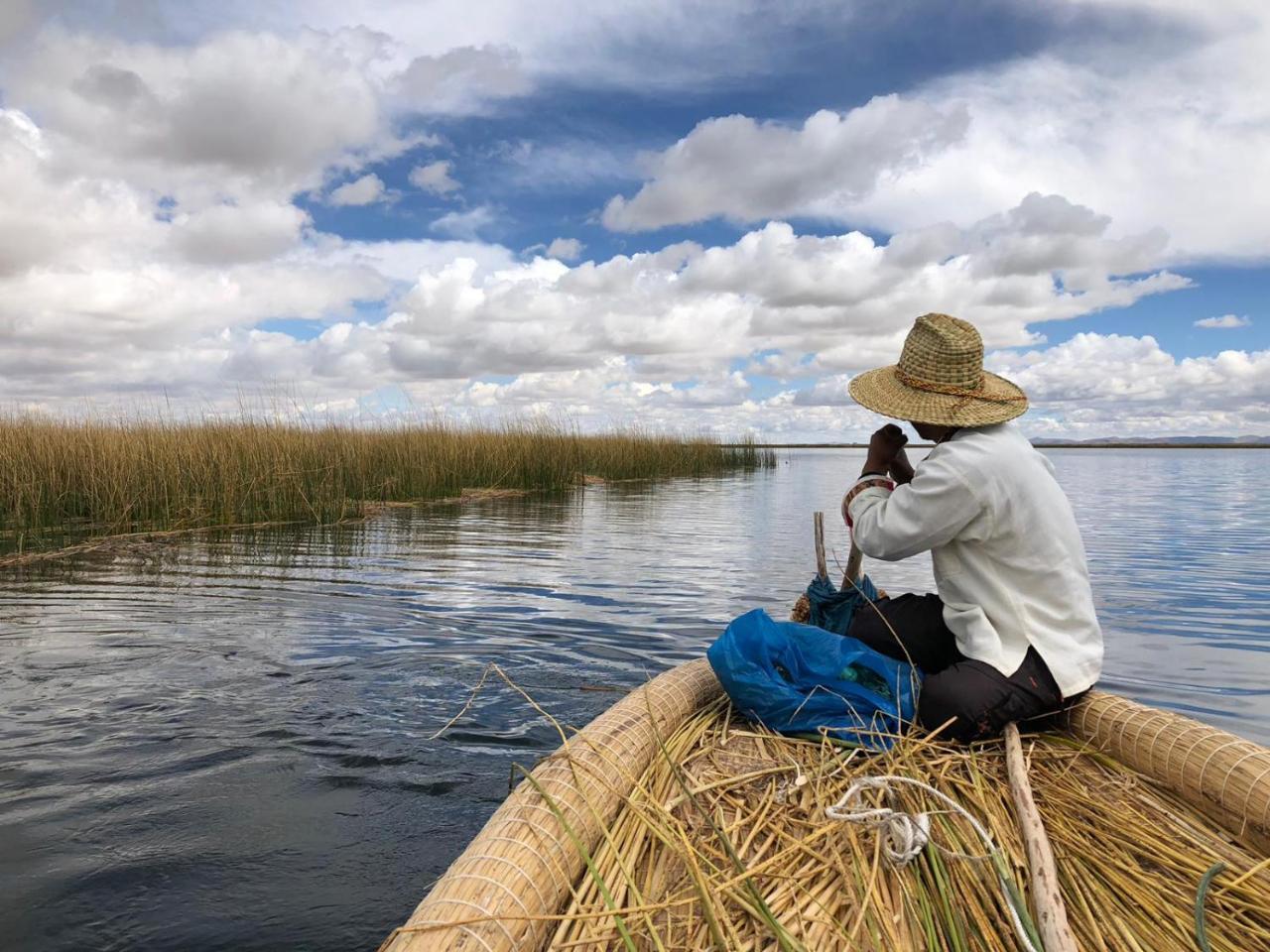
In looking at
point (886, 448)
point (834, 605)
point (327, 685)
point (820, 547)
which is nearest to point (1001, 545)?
point (886, 448)

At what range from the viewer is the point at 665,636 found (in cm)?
559

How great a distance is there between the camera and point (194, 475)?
10039 millimetres

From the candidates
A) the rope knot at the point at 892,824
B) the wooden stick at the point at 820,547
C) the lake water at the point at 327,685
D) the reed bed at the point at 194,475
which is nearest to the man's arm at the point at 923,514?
the rope knot at the point at 892,824

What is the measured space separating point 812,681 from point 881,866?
0.76 meters

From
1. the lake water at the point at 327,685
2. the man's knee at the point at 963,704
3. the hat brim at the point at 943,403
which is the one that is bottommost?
the lake water at the point at 327,685

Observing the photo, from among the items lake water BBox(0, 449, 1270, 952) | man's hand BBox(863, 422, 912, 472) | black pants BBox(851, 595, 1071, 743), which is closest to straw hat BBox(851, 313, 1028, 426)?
man's hand BBox(863, 422, 912, 472)

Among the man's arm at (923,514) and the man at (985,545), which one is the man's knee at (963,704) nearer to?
the man at (985,545)

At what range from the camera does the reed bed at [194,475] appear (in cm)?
911

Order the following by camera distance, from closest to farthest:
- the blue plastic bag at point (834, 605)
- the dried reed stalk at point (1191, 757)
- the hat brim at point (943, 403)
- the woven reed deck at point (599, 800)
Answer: the woven reed deck at point (599, 800)
the dried reed stalk at point (1191, 757)
the hat brim at point (943, 403)
the blue plastic bag at point (834, 605)

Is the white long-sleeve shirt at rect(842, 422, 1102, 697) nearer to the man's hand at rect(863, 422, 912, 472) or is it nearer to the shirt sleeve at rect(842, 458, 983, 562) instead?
the shirt sleeve at rect(842, 458, 983, 562)

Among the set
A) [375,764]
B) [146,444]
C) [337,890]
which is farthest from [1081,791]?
[146,444]

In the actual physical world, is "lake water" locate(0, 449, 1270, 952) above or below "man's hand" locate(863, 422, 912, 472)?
below

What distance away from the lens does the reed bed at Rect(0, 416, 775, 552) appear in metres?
9.11

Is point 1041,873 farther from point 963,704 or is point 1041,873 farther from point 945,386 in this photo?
point 945,386
